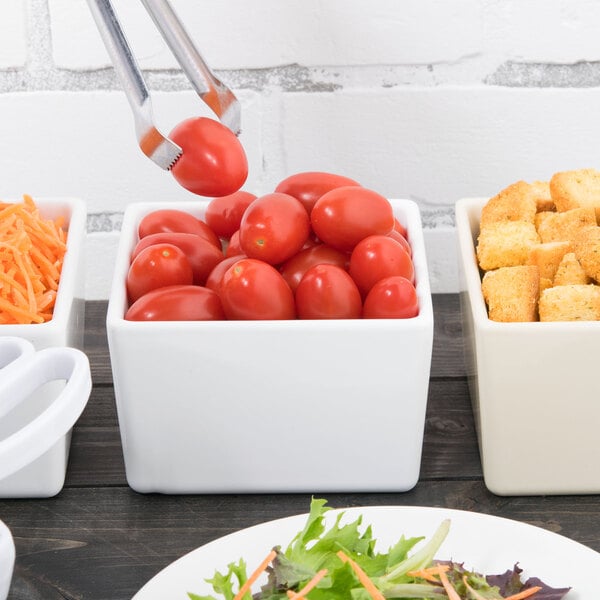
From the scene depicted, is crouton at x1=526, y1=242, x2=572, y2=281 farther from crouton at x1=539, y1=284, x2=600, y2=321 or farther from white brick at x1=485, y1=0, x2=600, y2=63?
white brick at x1=485, y1=0, x2=600, y2=63

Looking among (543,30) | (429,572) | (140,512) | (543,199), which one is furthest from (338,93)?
(429,572)

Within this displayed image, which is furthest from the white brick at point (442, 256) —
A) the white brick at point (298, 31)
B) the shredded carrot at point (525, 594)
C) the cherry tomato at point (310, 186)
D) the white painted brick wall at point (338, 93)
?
the shredded carrot at point (525, 594)

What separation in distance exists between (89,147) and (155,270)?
50 cm

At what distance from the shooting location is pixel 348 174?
4.39 ft

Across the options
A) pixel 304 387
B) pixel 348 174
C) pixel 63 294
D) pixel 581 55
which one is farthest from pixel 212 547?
pixel 581 55

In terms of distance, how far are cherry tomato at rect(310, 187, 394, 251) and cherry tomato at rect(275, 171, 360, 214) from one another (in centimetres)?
3

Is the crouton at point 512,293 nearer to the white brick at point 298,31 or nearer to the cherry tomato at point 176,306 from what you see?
the cherry tomato at point 176,306

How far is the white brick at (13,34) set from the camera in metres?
1.26

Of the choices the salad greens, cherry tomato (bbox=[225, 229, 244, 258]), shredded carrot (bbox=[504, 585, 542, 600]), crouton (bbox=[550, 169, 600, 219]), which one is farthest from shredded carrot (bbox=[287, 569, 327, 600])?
crouton (bbox=[550, 169, 600, 219])

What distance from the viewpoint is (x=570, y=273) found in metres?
0.90

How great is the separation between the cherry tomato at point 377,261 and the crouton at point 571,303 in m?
0.11

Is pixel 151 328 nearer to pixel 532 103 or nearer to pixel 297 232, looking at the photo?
pixel 297 232

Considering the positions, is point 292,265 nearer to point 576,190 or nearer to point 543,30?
point 576,190

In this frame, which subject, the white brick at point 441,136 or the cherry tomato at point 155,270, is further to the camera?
the white brick at point 441,136
